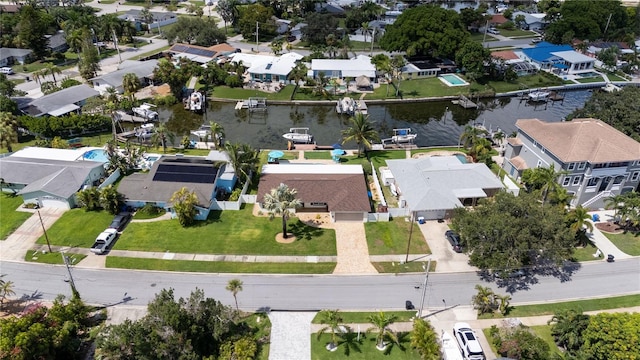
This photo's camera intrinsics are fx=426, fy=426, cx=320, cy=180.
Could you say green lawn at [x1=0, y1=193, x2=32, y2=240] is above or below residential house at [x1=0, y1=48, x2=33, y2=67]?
below

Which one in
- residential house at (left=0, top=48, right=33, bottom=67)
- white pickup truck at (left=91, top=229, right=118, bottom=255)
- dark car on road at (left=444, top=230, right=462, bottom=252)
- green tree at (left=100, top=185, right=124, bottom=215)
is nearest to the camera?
white pickup truck at (left=91, top=229, right=118, bottom=255)

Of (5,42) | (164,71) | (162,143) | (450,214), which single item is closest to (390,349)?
(450,214)

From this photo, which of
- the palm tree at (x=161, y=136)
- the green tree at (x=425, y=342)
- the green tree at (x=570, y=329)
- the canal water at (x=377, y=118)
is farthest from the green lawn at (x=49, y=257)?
the green tree at (x=570, y=329)

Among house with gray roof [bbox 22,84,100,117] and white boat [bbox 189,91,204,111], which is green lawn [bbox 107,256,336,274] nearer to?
house with gray roof [bbox 22,84,100,117]

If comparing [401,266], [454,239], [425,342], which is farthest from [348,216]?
[425,342]

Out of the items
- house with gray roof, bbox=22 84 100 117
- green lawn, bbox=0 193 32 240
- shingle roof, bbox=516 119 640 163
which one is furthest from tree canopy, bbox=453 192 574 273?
house with gray roof, bbox=22 84 100 117

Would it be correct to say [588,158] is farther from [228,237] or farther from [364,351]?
[228,237]
